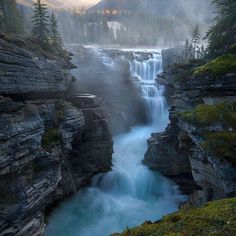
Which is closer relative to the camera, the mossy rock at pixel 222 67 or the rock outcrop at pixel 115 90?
the mossy rock at pixel 222 67

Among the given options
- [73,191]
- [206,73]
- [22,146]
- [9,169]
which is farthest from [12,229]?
[206,73]

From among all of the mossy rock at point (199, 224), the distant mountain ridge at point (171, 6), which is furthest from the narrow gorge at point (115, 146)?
the distant mountain ridge at point (171, 6)

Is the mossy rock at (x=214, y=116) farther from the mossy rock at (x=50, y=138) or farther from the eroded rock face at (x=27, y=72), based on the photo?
the eroded rock face at (x=27, y=72)

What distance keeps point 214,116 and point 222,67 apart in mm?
6105

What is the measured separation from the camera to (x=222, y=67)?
2698 cm

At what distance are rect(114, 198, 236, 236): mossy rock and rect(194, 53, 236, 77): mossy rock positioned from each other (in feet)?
57.5

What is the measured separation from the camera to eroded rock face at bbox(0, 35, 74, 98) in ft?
79.7

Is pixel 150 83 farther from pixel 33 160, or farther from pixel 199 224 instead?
pixel 199 224

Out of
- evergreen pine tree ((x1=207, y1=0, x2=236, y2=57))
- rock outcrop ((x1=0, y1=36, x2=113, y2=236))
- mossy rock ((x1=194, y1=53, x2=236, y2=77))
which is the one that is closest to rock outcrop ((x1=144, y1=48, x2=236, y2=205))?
mossy rock ((x1=194, y1=53, x2=236, y2=77))

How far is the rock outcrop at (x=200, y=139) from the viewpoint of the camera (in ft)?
68.5

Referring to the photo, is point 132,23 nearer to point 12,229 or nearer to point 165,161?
point 165,161

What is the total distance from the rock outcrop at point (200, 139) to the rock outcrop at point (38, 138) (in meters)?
7.55

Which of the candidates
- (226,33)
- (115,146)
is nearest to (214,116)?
(226,33)

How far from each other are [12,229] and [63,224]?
8.66 m
